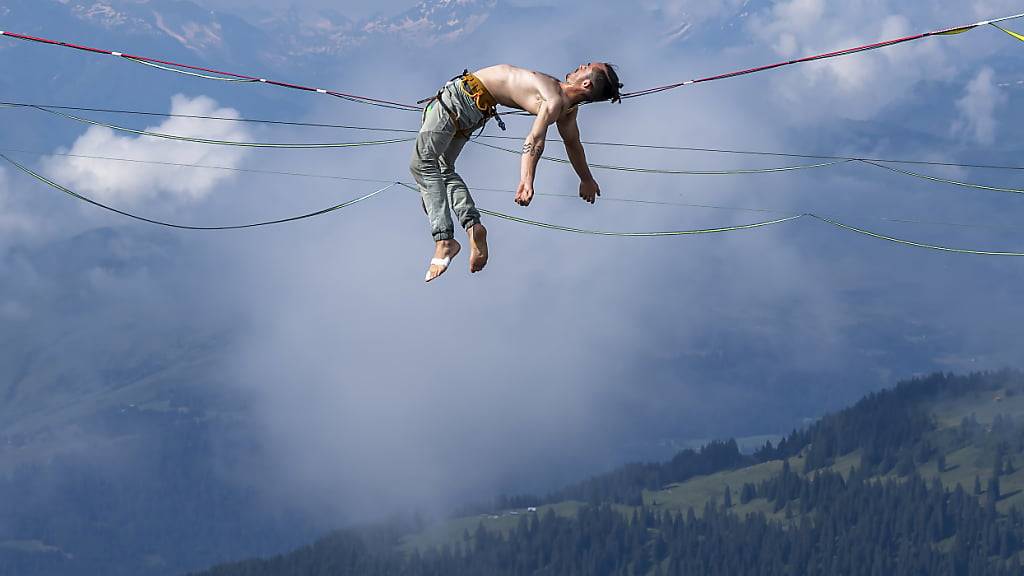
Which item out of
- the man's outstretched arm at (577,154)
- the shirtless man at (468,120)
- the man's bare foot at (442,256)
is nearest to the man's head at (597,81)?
the shirtless man at (468,120)

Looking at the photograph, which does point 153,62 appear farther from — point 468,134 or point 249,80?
point 468,134

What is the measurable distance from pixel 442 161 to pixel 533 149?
8.73ft

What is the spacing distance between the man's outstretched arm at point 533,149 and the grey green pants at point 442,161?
171 centimetres

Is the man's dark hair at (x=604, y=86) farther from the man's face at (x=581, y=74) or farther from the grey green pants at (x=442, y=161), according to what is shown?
the grey green pants at (x=442, y=161)

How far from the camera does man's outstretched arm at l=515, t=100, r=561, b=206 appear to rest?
65.6ft

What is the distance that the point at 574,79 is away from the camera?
855 inches

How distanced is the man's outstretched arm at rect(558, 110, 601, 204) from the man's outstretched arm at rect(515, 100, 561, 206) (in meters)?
1.52

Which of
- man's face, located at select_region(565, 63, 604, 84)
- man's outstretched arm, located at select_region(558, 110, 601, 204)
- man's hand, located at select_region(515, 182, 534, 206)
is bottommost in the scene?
man's hand, located at select_region(515, 182, 534, 206)

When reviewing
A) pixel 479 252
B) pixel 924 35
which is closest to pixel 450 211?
pixel 479 252

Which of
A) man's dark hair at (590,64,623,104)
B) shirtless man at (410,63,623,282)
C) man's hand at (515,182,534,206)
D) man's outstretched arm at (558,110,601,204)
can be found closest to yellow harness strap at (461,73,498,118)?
shirtless man at (410,63,623,282)

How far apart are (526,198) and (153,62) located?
28.6 feet

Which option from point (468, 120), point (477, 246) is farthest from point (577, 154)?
point (477, 246)

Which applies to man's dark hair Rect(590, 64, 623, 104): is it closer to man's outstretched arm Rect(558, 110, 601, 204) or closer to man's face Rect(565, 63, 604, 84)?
man's face Rect(565, 63, 604, 84)

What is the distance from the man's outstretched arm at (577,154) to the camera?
2289cm
